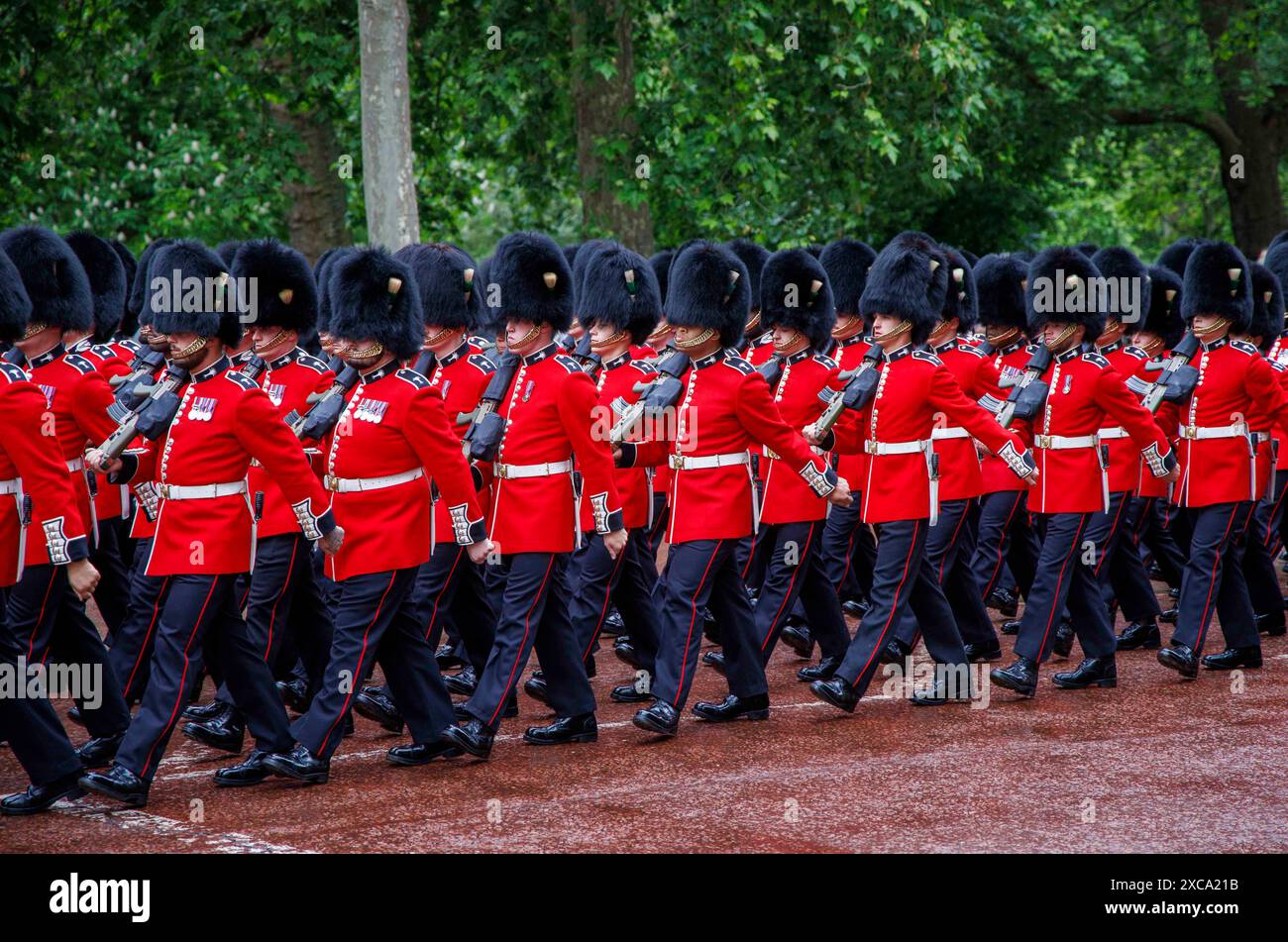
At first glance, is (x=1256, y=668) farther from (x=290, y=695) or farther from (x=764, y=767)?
(x=290, y=695)

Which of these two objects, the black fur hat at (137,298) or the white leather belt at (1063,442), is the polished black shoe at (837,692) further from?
the black fur hat at (137,298)

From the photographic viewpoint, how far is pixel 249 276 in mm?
6188

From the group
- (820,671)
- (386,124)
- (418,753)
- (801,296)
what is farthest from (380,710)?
(386,124)

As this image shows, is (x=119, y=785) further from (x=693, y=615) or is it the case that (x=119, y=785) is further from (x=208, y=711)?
(x=693, y=615)

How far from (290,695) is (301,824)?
73.5 inches

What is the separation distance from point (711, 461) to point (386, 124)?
6294mm

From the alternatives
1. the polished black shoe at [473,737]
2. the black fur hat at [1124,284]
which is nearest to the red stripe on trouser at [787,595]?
the polished black shoe at [473,737]

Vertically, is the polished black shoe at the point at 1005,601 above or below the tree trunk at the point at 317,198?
below

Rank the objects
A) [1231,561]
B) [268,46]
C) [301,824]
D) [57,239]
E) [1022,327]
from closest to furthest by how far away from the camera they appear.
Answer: [301,824] → [57,239] → [1231,561] → [1022,327] → [268,46]

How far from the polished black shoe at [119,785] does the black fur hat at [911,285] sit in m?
3.24

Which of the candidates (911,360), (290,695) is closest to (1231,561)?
(911,360)

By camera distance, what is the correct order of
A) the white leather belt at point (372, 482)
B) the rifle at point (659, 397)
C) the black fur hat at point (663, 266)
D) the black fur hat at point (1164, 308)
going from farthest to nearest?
the black fur hat at point (663, 266), the black fur hat at point (1164, 308), the rifle at point (659, 397), the white leather belt at point (372, 482)

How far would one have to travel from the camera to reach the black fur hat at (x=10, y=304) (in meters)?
5.48

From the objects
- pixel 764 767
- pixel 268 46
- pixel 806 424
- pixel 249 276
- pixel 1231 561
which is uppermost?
pixel 268 46
